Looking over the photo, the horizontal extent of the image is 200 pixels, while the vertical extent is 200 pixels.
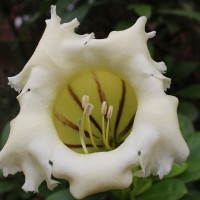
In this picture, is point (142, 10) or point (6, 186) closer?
point (6, 186)

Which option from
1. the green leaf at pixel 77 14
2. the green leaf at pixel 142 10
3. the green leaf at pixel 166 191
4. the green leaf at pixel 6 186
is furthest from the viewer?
the green leaf at pixel 77 14

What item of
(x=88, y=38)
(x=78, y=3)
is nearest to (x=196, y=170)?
(x=88, y=38)

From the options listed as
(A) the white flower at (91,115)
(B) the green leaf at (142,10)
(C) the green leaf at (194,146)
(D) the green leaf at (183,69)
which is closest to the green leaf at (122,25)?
(B) the green leaf at (142,10)

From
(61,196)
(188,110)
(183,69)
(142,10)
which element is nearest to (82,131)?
(61,196)

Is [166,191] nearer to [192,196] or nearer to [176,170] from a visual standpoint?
[176,170]

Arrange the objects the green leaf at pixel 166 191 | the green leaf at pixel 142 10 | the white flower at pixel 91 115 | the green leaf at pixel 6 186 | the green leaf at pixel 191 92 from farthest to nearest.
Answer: the green leaf at pixel 191 92, the green leaf at pixel 142 10, the green leaf at pixel 6 186, the green leaf at pixel 166 191, the white flower at pixel 91 115

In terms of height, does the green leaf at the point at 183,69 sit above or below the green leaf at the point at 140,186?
below

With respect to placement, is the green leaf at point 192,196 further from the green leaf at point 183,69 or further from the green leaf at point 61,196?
the green leaf at point 183,69
